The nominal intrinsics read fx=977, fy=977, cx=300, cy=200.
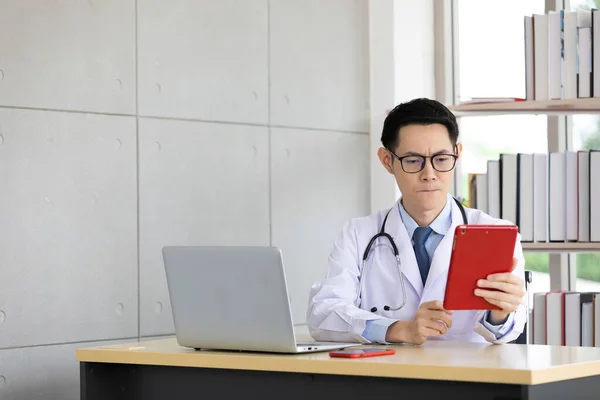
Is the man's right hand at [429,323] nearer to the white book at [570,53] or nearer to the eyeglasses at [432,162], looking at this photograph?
the eyeglasses at [432,162]

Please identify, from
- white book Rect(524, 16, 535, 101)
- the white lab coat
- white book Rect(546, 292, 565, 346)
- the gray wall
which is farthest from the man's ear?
the gray wall

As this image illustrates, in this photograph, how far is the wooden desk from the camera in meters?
1.82

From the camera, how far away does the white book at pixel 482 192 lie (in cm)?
340

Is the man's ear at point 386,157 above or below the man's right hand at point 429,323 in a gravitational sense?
above

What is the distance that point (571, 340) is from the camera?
331cm

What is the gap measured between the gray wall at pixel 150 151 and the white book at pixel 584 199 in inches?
44.0

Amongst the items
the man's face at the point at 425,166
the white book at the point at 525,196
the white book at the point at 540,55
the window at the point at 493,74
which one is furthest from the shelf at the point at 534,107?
the man's face at the point at 425,166

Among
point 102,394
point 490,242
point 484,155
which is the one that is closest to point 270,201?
point 484,155

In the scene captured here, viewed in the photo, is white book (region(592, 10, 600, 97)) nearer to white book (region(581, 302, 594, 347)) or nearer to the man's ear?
white book (region(581, 302, 594, 347))

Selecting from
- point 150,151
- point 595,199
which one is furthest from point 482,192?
point 150,151

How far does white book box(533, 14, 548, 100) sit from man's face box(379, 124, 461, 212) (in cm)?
76

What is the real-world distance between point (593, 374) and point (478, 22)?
257 cm

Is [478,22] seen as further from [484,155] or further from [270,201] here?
[270,201]

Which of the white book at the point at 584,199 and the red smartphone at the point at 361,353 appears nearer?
the red smartphone at the point at 361,353
